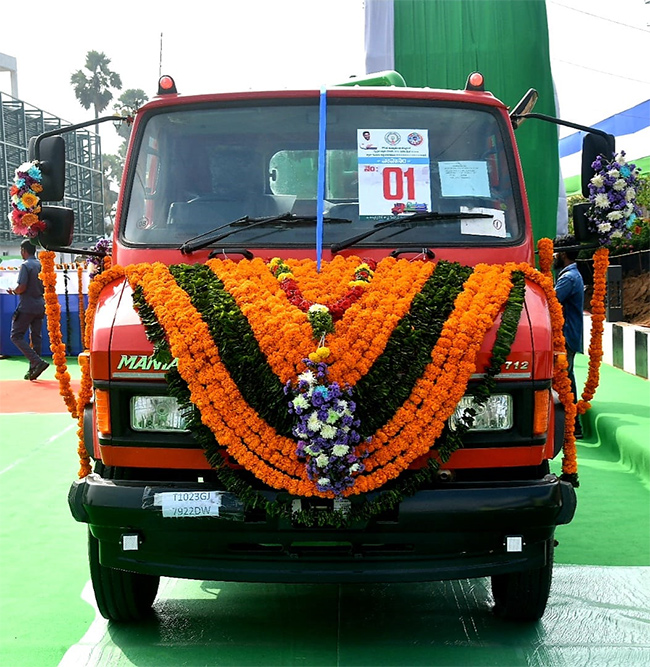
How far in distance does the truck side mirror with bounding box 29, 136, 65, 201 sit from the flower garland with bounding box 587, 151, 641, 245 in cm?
270

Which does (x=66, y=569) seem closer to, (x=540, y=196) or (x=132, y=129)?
(x=132, y=129)

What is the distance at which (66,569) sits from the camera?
5.36m

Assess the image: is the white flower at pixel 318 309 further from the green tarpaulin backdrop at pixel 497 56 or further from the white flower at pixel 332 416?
the green tarpaulin backdrop at pixel 497 56

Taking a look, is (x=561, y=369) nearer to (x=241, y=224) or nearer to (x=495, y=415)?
(x=495, y=415)

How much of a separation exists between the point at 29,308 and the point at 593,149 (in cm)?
1070

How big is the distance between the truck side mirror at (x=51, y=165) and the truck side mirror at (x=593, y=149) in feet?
8.72

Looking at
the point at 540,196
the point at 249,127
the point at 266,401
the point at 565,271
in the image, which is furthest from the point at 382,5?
the point at 266,401

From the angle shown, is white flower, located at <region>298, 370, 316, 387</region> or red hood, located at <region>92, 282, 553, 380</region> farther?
red hood, located at <region>92, 282, 553, 380</region>

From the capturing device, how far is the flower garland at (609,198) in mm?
A: 4855

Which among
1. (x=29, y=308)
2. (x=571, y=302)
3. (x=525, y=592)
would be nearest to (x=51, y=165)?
(x=525, y=592)

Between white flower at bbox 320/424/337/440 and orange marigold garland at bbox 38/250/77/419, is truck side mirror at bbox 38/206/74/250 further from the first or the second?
white flower at bbox 320/424/337/440

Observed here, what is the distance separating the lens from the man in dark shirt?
13578 mm

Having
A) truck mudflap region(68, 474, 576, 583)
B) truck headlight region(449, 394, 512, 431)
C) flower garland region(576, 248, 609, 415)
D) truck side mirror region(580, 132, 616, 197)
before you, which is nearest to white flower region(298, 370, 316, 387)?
truck mudflap region(68, 474, 576, 583)

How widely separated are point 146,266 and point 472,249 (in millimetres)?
1511
